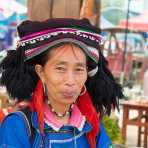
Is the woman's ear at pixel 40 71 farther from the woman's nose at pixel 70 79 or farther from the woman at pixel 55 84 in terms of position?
the woman's nose at pixel 70 79

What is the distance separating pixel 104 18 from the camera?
56.2 feet

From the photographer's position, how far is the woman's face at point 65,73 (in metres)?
1.96

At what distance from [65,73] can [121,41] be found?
1385 cm

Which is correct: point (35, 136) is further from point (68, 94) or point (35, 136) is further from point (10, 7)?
point (10, 7)

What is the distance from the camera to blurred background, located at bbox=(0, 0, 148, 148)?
362cm

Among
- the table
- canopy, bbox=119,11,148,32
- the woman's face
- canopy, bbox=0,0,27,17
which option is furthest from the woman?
canopy, bbox=0,0,27,17

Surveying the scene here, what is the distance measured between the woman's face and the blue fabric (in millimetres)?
133

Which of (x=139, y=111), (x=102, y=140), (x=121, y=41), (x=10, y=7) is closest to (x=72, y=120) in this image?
(x=102, y=140)

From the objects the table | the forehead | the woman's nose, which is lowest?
the table

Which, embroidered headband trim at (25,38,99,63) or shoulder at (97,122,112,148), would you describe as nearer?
embroidered headband trim at (25,38,99,63)

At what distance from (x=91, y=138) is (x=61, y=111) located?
0.56 feet

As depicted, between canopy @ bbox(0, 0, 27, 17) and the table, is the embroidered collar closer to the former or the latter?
the table

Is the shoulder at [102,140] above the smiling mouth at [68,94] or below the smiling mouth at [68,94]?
below

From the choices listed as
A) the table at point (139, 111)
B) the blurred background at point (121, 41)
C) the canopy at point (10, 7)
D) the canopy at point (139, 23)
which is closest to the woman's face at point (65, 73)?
the blurred background at point (121, 41)
